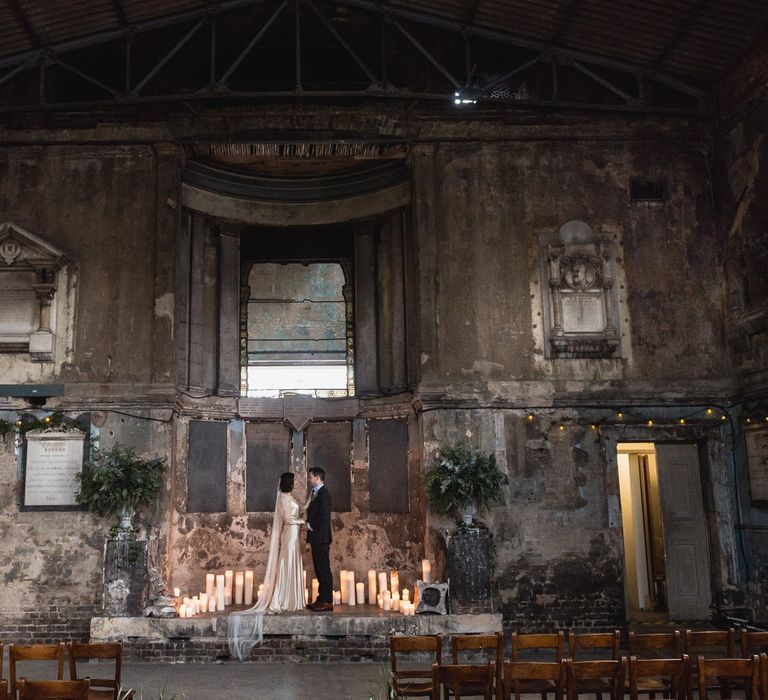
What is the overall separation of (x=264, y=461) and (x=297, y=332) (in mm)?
3820

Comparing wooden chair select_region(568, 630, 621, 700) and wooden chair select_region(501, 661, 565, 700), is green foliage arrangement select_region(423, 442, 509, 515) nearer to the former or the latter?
wooden chair select_region(568, 630, 621, 700)

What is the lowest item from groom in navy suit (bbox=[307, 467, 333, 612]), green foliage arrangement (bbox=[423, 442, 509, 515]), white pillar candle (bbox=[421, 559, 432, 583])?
white pillar candle (bbox=[421, 559, 432, 583])

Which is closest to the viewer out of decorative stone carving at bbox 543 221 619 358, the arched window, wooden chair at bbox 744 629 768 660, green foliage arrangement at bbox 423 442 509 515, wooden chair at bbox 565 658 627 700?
wooden chair at bbox 565 658 627 700

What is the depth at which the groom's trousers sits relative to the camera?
10.9m

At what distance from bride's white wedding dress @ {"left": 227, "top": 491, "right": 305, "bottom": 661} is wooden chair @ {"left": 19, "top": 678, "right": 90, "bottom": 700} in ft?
15.4

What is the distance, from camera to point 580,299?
11914 millimetres

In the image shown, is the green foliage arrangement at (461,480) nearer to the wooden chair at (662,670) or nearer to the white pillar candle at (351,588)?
the white pillar candle at (351,588)

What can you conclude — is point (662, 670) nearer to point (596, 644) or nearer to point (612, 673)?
point (612, 673)

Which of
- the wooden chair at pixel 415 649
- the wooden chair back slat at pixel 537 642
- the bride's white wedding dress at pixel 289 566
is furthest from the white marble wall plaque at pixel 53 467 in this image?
the wooden chair back slat at pixel 537 642

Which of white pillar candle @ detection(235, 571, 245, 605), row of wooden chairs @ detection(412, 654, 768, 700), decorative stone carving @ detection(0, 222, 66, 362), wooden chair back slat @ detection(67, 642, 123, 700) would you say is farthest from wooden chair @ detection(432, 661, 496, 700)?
decorative stone carving @ detection(0, 222, 66, 362)

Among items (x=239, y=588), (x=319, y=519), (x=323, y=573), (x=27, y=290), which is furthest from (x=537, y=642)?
(x=27, y=290)

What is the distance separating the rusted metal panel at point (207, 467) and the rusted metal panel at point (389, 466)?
2287 millimetres

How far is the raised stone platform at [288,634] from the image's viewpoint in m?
9.95

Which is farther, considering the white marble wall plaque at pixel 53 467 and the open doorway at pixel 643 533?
the open doorway at pixel 643 533
